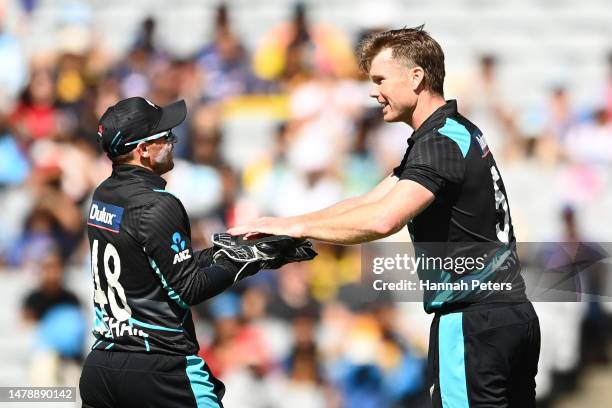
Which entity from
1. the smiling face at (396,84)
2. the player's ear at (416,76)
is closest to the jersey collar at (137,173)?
the smiling face at (396,84)

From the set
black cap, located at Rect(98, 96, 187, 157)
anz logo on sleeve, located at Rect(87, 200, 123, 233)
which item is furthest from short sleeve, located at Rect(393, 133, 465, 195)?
anz logo on sleeve, located at Rect(87, 200, 123, 233)

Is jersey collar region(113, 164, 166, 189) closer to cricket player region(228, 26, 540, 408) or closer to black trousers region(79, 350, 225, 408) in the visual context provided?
cricket player region(228, 26, 540, 408)

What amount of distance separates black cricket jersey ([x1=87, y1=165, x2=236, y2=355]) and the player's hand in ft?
0.69

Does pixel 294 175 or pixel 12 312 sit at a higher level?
pixel 294 175

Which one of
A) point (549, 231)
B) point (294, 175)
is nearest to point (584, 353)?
point (549, 231)

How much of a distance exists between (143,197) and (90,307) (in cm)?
429

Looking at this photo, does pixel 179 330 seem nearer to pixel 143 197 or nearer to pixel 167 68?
pixel 143 197

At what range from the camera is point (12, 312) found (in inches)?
325

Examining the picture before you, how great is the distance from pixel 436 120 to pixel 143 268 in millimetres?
1233

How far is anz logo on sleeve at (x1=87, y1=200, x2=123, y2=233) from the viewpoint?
3.70 meters

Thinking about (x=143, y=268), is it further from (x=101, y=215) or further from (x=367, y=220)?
(x=367, y=220)

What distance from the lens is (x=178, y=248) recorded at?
3688 mm

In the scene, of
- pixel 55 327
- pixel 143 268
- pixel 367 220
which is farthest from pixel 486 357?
pixel 55 327

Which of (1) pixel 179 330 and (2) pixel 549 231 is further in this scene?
(2) pixel 549 231
